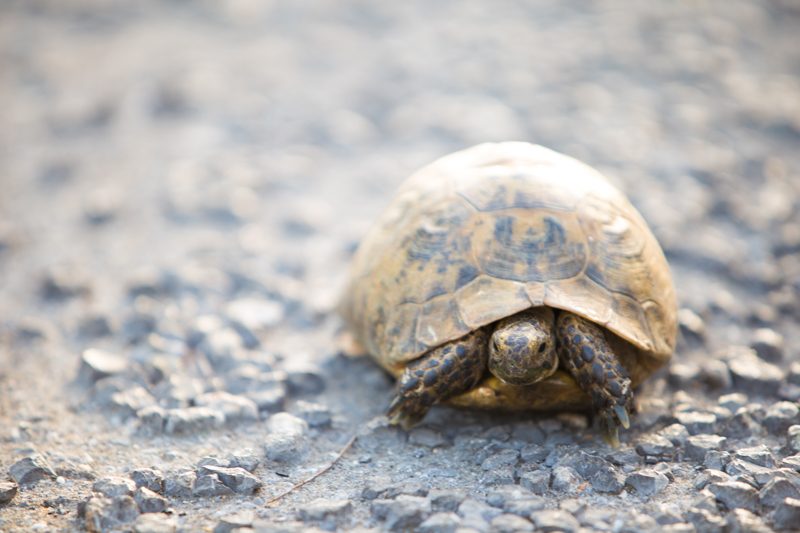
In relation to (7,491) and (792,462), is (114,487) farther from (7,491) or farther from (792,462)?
(792,462)

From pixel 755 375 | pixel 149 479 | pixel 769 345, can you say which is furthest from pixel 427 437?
pixel 769 345

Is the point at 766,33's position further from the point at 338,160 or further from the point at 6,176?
the point at 6,176

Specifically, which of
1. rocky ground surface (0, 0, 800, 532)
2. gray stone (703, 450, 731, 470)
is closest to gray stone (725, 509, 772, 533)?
rocky ground surface (0, 0, 800, 532)

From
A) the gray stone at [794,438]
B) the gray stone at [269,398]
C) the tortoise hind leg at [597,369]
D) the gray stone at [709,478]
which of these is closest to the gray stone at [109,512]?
the gray stone at [269,398]

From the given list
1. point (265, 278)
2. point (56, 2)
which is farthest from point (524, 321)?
point (56, 2)

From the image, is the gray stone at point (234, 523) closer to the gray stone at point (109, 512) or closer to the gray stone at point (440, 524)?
the gray stone at point (109, 512)

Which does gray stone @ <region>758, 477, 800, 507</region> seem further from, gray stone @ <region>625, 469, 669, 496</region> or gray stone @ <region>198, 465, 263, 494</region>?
gray stone @ <region>198, 465, 263, 494</region>
